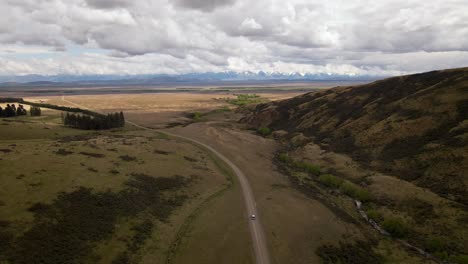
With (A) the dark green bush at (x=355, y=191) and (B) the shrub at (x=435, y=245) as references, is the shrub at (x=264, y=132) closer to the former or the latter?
(A) the dark green bush at (x=355, y=191)

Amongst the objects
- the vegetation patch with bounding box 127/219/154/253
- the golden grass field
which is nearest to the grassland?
the vegetation patch with bounding box 127/219/154/253

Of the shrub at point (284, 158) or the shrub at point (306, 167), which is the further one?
the shrub at point (284, 158)

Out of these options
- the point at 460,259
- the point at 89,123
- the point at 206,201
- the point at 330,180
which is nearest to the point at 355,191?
the point at 330,180

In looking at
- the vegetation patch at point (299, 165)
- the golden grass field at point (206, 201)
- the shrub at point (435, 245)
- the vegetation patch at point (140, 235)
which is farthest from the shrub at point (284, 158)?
the vegetation patch at point (140, 235)

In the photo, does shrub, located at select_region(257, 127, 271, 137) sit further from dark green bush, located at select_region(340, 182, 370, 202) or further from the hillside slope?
dark green bush, located at select_region(340, 182, 370, 202)

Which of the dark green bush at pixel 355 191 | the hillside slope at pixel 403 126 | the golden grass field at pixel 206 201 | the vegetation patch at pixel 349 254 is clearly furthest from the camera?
the hillside slope at pixel 403 126

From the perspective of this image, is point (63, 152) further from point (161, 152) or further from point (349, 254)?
point (349, 254)
